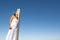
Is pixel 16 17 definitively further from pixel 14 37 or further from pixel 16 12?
pixel 14 37

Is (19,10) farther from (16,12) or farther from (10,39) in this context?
(10,39)

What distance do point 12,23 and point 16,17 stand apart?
372mm

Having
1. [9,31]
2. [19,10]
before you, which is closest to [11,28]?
[9,31]

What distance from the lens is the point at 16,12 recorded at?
1207 cm

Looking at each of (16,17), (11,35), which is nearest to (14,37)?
(11,35)

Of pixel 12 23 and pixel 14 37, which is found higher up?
pixel 12 23

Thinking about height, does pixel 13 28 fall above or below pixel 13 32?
above

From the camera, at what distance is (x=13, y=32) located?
463 inches

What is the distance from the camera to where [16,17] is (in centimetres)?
1206

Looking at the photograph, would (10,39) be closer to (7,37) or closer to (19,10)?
(7,37)

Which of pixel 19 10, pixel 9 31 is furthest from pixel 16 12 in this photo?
pixel 9 31

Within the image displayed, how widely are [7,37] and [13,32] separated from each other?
44 cm

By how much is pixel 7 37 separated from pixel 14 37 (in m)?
0.38

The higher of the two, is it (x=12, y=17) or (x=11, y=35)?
(x=12, y=17)
